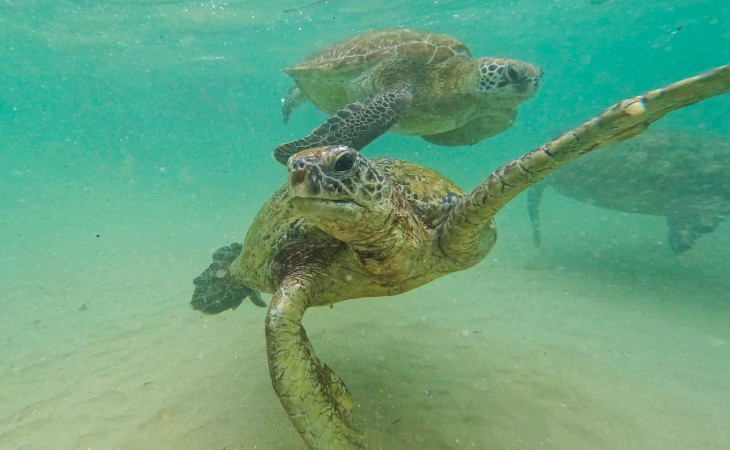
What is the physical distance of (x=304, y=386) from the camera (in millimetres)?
2486

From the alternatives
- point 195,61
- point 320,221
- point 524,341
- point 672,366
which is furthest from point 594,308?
point 195,61

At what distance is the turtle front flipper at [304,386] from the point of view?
7.97 ft

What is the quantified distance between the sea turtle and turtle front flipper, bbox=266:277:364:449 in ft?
28.6

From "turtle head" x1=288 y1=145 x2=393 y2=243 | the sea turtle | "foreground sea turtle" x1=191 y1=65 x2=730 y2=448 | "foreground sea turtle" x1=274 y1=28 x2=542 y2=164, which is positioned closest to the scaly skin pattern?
"foreground sea turtle" x1=274 y1=28 x2=542 y2=164

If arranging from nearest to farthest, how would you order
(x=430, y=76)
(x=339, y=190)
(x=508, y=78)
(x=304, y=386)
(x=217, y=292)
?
(x=339, y=190)
(x=304, y=386)
(x=217, y=292)
(x=508, y=78)
(x=430, y=76)

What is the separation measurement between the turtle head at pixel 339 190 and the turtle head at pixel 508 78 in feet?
14.4

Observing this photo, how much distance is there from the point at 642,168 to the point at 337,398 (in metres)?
9.65

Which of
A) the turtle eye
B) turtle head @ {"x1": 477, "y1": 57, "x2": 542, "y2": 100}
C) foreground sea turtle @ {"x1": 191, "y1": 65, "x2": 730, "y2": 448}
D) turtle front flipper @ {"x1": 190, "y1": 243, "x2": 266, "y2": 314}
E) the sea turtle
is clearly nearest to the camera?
foreground sea turtle @ {"x1": 191, "y1": 65, "x2": 730, "y2": 448}

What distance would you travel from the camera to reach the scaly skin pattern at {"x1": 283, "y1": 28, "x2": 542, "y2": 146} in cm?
598

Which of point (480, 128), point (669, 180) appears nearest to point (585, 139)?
point (480, 128)

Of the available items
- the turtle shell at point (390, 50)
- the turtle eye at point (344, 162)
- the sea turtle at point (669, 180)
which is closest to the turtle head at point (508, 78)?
the turtle shell at point (390, 50)

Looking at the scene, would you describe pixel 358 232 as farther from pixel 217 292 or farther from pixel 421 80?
pixel 421 80

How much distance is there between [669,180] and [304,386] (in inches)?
391

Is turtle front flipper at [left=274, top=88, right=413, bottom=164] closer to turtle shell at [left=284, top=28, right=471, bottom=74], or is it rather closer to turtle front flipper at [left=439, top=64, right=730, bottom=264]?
turtle shell at [left=284, top=28, right=471, bottom=74]
